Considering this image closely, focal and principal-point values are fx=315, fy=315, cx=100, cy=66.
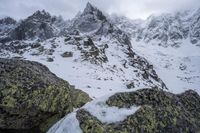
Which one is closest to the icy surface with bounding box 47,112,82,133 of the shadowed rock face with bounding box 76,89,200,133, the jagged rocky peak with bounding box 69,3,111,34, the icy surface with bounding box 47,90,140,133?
the icy surface with bounding box 47,90,140,133

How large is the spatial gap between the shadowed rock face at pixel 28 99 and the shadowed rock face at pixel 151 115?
277 cm

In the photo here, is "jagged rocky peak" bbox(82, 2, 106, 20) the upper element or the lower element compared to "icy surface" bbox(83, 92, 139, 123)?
upper

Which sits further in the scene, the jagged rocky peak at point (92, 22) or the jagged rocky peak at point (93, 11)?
the jagged rocky peak at point (93, 11)

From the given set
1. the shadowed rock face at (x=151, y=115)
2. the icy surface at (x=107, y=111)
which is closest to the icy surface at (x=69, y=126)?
the shadowed rock face at (x=151, y=115)

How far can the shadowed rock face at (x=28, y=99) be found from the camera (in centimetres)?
1070

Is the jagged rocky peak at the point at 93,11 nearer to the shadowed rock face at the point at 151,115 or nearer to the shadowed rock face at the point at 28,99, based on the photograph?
the shadowed rock face at the point at 28,99

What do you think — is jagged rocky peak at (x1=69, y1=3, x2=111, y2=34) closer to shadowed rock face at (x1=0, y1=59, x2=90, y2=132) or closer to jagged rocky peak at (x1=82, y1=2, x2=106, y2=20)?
jagged rocky peak at (x1=82, y1=2, x2=106, y2=20)

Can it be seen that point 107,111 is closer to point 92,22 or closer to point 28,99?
point 28,99

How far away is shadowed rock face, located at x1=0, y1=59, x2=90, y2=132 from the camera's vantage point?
10703mm

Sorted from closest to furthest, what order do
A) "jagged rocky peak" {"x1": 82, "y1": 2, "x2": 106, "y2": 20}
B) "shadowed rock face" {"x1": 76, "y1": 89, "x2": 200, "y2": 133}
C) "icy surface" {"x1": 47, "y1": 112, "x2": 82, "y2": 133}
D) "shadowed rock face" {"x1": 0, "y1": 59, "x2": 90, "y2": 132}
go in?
"icy surface" {"x1": 47, "y1": 112, "x2": 82, "y2": 133}
"shadowed rock face" {"x1": 76, "y1": 89, "x2": 200, "y2": 133}
"shadowed rock face" {"x1": 0, "y1": 59, "x2": 90, "y2": 132}
"jagged rocky peak" {"x1": 82, "y1": 2, "x2": 106, "y2": 20}

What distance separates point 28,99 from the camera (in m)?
10.9

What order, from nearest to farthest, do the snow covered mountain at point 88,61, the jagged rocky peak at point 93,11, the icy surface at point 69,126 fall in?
the icy surface at point 69,126, the snow covered mountain at point 88,61, the jagged rocky peak at point 93,11

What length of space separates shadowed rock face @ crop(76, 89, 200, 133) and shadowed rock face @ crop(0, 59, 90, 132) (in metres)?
2.77

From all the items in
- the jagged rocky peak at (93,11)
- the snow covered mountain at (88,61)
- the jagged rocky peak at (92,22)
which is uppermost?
the jagged rocky peak at (93,11)
